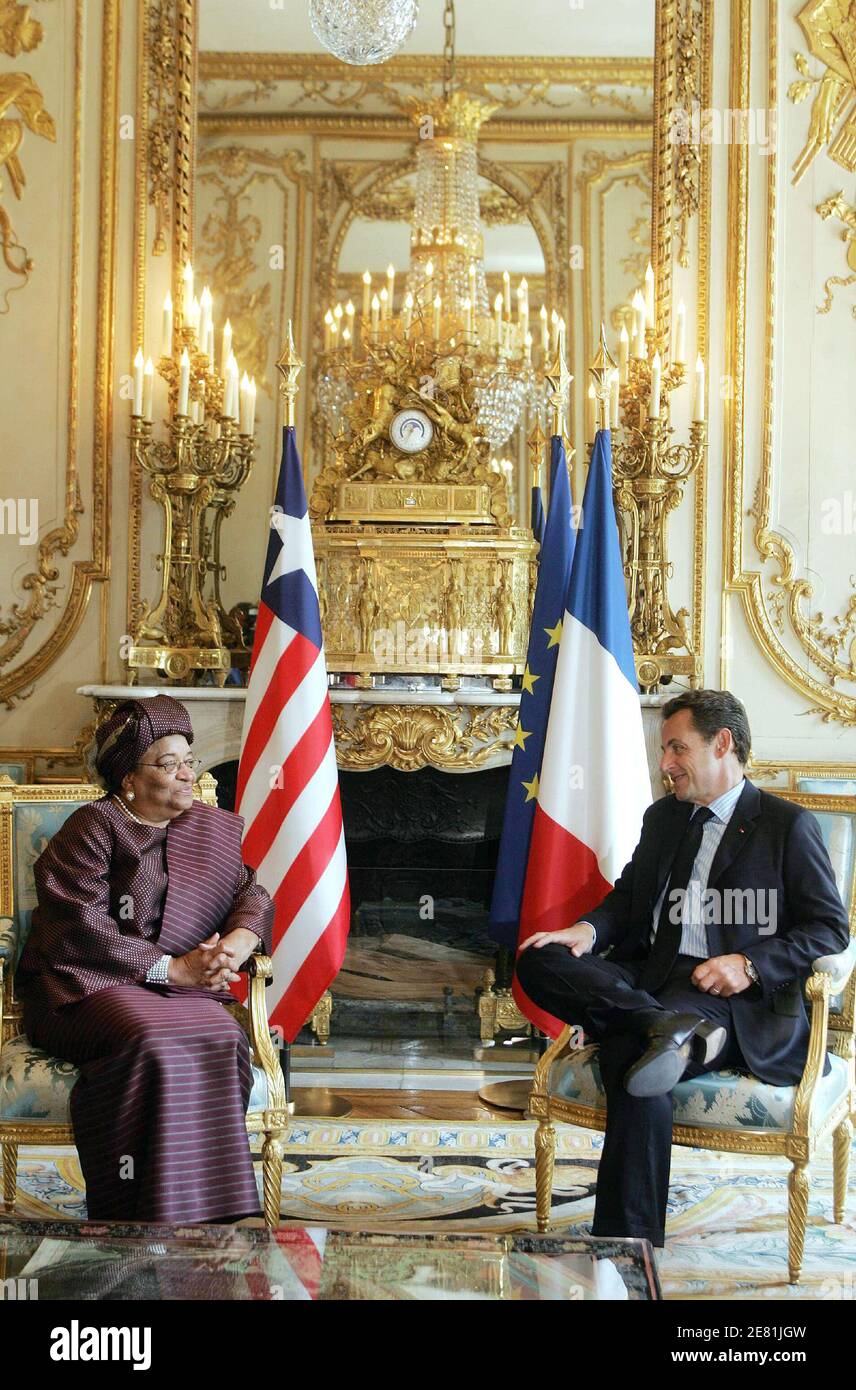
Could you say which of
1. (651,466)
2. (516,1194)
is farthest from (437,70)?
(516,1194)

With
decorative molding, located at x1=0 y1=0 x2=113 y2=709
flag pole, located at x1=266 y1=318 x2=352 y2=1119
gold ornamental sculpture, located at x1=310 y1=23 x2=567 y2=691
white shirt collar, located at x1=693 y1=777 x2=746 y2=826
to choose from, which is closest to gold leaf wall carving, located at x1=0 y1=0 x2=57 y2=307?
decorative molding, located at x1=0 y1=0 x2=113 y2=709

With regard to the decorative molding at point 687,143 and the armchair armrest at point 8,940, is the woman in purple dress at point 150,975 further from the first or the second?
the decorative molding at point 687,143

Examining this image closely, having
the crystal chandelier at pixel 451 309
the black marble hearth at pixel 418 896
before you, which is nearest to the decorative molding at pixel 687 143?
the crystal chandelier at pixel 451 309

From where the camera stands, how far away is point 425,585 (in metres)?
5.08

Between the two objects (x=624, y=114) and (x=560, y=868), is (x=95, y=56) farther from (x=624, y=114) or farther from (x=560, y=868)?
(x=560, y=868)

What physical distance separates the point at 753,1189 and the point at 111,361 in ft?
11.8

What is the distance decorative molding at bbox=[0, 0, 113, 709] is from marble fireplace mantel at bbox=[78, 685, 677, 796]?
0.41 metres

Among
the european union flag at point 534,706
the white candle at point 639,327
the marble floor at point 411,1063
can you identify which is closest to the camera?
the european union flag at point 534,706

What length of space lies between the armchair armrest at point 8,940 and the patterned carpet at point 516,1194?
611 mm

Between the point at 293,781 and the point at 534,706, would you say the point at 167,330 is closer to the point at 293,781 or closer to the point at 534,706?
the point at 293,781

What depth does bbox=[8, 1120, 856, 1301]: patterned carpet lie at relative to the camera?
125 inches

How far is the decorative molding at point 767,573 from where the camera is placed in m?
5.10

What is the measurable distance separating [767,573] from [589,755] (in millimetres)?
1414
